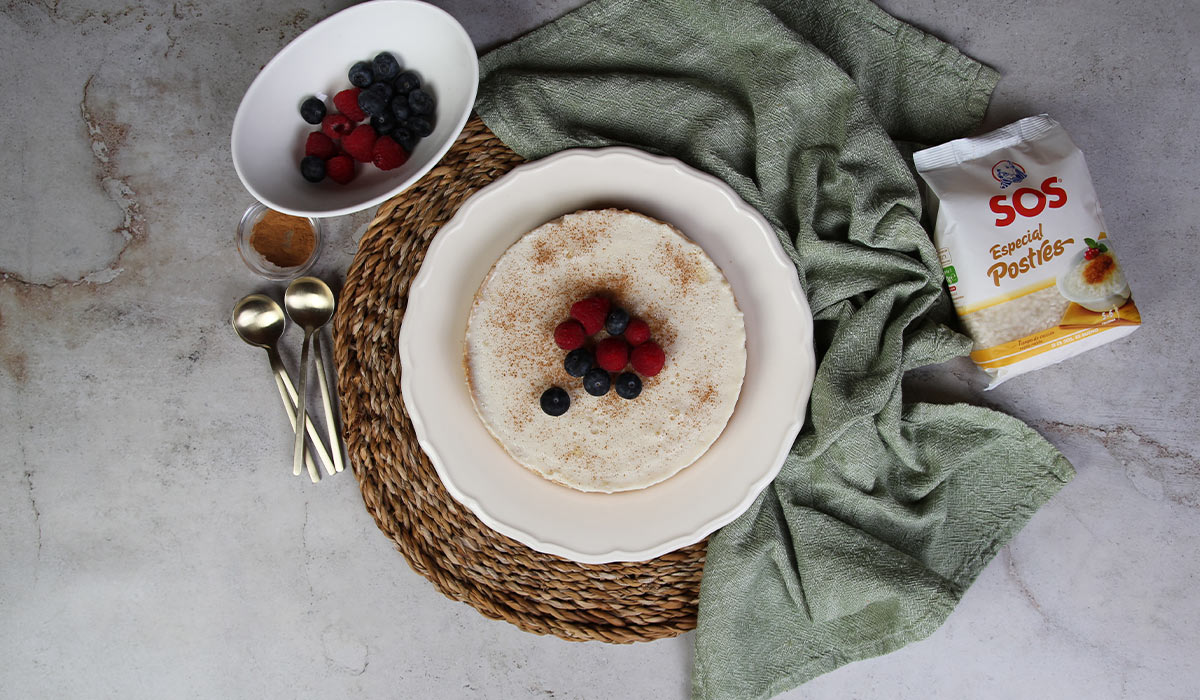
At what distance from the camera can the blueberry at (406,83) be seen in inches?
56.6

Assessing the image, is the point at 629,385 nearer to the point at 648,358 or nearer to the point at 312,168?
the point at 648,358

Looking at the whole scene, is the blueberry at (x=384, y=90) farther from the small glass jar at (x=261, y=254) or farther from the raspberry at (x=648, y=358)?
the raspberry at (x=648, y=358)

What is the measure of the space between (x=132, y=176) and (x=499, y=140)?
2.81 ft

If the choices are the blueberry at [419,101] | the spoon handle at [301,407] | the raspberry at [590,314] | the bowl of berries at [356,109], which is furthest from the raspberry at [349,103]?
the raspberry at [590,314]

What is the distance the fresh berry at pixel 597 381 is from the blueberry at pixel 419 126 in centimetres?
60

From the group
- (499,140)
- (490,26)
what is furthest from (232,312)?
(490,26)

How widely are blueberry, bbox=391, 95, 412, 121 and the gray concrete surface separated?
0.29 meters

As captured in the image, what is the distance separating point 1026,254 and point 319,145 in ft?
4.69

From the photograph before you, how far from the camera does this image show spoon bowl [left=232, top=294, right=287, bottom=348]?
1583mm

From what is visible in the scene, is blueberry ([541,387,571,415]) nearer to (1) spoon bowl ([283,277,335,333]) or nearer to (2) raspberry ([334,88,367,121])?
(1) spoon bowl ([283,277,335,333])

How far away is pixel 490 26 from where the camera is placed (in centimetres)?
160

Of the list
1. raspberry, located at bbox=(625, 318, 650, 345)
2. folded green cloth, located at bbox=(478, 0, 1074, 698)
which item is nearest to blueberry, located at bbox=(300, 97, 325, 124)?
folded green cloth, located at bbox=(478, 0, 1074, 698)

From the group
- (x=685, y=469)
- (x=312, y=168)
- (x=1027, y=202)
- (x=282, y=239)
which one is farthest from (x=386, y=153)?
(x=1027, y=202)

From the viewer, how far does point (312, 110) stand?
1435 mm
